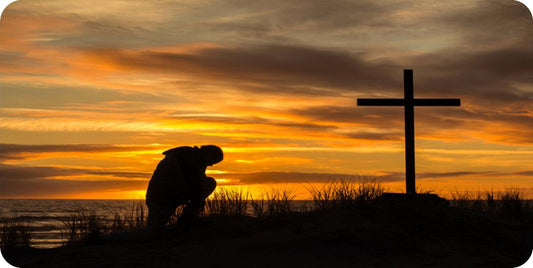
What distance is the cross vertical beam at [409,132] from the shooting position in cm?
1283

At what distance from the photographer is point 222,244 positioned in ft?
30.3

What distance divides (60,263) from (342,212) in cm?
461

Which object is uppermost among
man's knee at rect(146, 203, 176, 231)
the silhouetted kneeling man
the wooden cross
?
the wooden cross

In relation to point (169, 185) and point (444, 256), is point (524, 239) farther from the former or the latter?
point (169, 185)

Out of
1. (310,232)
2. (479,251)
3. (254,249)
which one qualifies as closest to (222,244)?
(254,249)

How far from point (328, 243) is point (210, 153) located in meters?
3.05

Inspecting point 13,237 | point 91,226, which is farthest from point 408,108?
point 13,237

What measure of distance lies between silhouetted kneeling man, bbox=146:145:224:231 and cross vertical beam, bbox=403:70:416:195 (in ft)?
13.5

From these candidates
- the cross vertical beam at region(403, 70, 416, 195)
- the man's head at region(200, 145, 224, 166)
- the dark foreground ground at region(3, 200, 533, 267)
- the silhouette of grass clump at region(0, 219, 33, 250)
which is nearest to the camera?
the dark foreground ground at region(3, 200, 533, 267)

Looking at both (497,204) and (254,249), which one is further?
(497,204)

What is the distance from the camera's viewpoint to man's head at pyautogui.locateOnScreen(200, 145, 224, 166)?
11094 millimetres

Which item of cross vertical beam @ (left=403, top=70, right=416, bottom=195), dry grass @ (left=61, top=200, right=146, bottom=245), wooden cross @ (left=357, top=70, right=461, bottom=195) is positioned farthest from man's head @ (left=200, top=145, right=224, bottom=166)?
cross vertical beam @ (left=403, top=70, right=416, bottom=195)

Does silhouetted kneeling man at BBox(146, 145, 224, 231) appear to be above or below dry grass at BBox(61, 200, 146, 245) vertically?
above

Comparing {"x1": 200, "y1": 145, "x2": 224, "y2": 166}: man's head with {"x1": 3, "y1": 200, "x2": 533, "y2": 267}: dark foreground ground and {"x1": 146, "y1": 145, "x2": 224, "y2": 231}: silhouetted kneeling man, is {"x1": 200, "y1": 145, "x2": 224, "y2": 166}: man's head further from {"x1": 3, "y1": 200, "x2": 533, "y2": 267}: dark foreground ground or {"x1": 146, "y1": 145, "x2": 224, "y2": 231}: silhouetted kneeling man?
{"x1": 3, "y1": 200, "x2": 533, "y2": 267}: dark foreground ground
